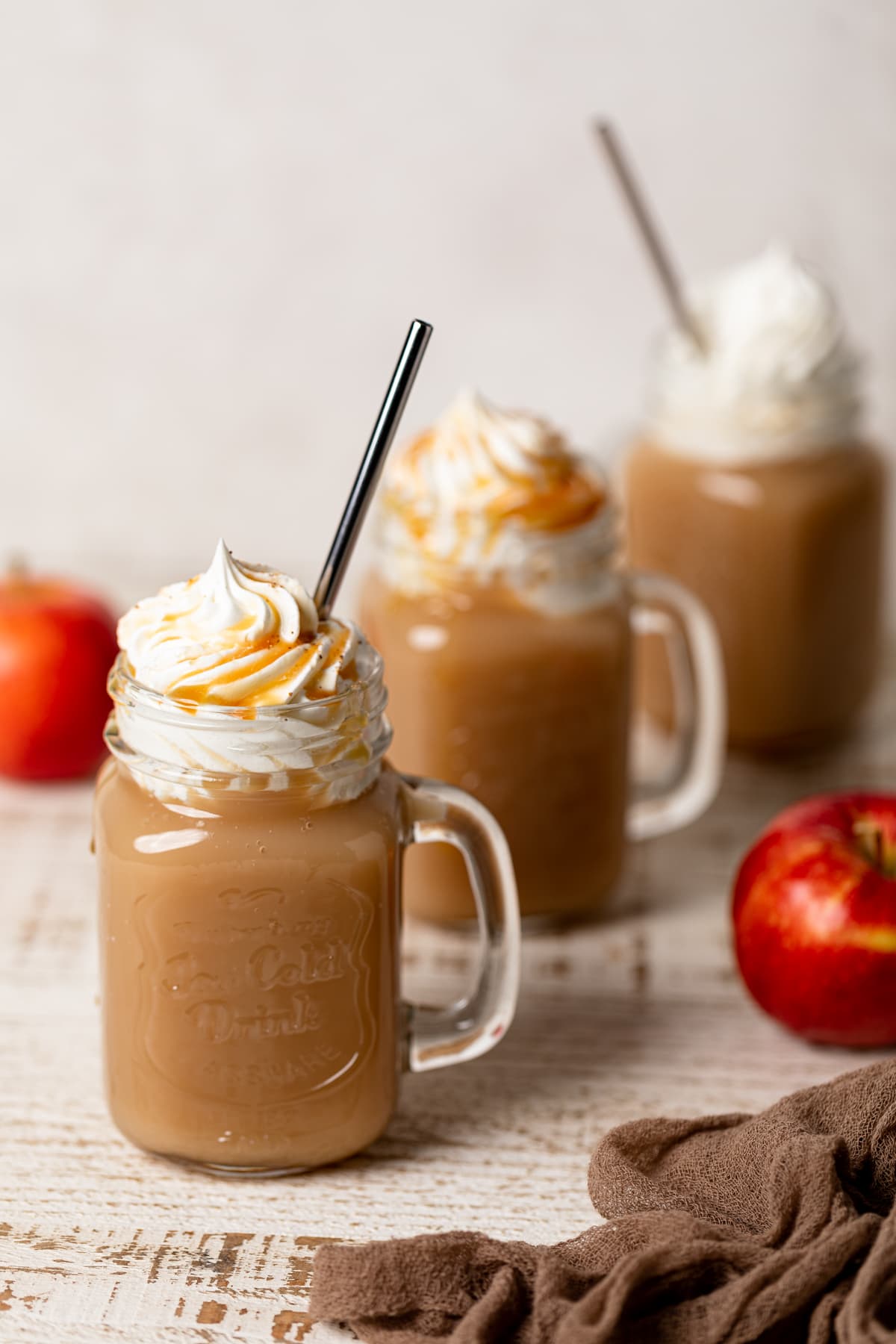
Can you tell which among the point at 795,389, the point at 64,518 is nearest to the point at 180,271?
the point at 64,518

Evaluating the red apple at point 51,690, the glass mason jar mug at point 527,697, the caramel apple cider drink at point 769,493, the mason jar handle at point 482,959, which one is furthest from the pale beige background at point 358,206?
the mason jar handle at point 482,959

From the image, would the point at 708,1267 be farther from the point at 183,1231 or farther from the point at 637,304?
the point at 637,304

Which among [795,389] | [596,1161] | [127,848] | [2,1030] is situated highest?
[795,389]

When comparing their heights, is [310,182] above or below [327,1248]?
above

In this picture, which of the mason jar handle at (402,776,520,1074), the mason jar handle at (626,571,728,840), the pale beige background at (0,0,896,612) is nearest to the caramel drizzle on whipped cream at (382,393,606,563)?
the mason jar handle at (626,571,728,840)

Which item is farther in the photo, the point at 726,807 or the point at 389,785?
the point at 726,807

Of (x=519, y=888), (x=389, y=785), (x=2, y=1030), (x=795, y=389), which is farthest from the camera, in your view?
(x=795, y=389)

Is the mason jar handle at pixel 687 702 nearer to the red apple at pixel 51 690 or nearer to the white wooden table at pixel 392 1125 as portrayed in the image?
the white wooden table at pixel 392 1125

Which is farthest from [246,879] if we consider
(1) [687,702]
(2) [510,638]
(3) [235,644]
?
(1) [687,702]
